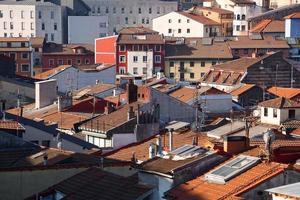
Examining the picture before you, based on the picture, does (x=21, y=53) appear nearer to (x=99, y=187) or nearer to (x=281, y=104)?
(x=281, y=104)

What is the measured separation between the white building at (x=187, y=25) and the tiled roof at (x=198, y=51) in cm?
1426

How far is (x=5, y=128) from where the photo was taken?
23594mm

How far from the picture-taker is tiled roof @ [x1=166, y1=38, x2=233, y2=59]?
229 feet

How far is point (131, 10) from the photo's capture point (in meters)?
97.0

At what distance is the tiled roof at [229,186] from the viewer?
1636 centimetres

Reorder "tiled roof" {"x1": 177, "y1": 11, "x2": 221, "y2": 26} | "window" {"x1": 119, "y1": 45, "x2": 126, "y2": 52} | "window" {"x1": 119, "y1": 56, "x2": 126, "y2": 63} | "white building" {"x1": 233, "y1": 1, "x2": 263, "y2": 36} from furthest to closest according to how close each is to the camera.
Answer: "tiled roof" {"x1": 177, "y1": 11, "x2": 221, "y2": 26}, "white building" {"x1": 233, "y1": 1, "x2": 263, "y2": 36}, "window" {"x1": 119, "y1": 56, "x2": 126, "y2": 63}, "window" {"x1": 119, "y1": 45, "x2": 126, "y2": 52}

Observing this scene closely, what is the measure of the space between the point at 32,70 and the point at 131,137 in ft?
145

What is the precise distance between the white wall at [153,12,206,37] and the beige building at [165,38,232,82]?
568 inches

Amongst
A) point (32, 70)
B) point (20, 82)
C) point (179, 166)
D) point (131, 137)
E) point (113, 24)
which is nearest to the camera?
point (179, 166)

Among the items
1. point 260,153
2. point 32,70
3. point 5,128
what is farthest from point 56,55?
point 260,153

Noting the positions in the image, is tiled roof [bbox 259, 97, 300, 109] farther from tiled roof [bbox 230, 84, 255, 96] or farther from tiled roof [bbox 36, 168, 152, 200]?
tiled roof [bbox 230, 84, 255, 96]

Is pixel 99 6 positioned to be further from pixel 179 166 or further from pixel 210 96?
pixel 179 166

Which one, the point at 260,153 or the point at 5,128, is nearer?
the point at 260,153

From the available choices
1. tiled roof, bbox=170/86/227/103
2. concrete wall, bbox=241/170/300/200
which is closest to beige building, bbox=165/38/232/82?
tiled roof, bbox=170/86/227/103
